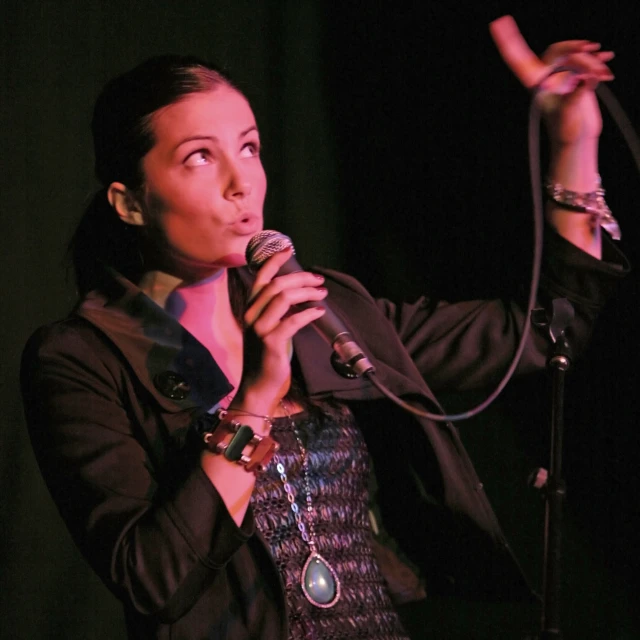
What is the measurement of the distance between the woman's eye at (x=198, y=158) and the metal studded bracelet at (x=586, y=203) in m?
0.56

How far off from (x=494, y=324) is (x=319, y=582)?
546mm

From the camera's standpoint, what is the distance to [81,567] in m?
2.05

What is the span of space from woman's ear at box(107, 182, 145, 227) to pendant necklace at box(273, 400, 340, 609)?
0.47 metres

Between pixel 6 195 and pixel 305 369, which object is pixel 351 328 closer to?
pixel 305 369

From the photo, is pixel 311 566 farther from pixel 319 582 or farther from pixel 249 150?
pixel 249 150

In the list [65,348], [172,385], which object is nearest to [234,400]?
[172,385]

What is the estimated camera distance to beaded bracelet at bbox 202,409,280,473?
122 cm

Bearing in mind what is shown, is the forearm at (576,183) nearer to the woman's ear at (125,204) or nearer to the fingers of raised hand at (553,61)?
the fingers of raised hand at (553,61)

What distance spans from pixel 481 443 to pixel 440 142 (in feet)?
2.35

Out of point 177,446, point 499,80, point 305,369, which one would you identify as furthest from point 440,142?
point 177,446

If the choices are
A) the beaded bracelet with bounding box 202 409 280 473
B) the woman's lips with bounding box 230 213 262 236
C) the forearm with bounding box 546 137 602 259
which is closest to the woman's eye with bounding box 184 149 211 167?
the woman's lips with bounding box 230 213 262 236

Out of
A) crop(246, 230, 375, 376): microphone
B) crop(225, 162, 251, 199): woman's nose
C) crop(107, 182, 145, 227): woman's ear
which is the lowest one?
crop(246, 230, 375, 376): microphone

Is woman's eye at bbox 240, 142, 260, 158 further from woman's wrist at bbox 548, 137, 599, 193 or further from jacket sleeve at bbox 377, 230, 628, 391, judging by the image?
woman's wrist at bbox 548, 137, 599, 193

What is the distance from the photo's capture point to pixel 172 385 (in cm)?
141
